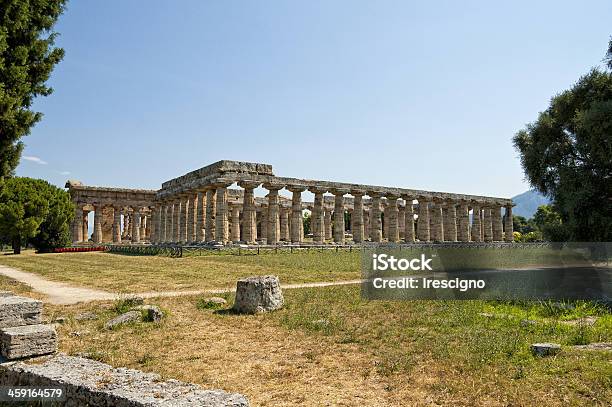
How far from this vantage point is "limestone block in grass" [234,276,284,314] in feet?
39.8

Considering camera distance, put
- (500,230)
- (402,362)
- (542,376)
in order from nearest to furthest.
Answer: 1. (542,376)
2. (402,362)
3. (500,230)

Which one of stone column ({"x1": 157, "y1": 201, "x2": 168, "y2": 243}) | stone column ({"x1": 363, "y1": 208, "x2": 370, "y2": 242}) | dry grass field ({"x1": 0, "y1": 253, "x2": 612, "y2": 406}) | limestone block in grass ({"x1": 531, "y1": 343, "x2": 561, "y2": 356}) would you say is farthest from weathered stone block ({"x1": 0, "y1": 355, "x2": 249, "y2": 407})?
stone column ({"x1": 363, "y1": 208, "x2": 370, "y2": 242})

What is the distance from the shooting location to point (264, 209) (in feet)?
226

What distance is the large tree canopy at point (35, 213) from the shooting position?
43.6m

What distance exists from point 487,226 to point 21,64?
65.1 m

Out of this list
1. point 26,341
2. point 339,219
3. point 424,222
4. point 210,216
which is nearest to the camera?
point 26,341

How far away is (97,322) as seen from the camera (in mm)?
10648

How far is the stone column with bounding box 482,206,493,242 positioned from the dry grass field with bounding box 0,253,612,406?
5908 centimetres

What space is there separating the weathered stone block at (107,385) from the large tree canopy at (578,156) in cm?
1732

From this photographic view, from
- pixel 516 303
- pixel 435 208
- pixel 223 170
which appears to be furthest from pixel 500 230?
pixel 516 303

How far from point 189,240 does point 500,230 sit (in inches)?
1829

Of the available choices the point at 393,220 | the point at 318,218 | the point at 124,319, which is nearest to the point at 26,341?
the point at 124,319

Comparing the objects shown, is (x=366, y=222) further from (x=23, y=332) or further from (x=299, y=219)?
(x=23, y=332)

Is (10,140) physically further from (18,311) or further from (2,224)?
(2,224)
